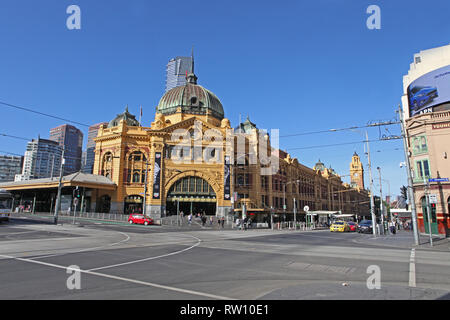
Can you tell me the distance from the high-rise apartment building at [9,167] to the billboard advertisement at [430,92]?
658 ft

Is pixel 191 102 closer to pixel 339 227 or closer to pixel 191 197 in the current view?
pixel 191 197

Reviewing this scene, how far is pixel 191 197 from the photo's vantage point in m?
50.6

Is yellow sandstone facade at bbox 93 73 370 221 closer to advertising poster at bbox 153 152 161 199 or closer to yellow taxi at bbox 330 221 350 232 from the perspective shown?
advertising poster at bbox 153 152 161 199

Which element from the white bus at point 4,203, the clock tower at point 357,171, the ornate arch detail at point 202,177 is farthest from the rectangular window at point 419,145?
the clock tower at point 357,171

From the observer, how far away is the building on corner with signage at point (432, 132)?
1201 inches

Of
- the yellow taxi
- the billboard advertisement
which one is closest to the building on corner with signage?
the billboard advertisement

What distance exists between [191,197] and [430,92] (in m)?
36.5

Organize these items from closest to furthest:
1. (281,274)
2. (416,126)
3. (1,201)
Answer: (281,274)
(1,201)
(416,126)

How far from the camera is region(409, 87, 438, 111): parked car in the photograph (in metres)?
33.0

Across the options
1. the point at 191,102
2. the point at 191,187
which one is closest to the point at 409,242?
the point at 191,187
